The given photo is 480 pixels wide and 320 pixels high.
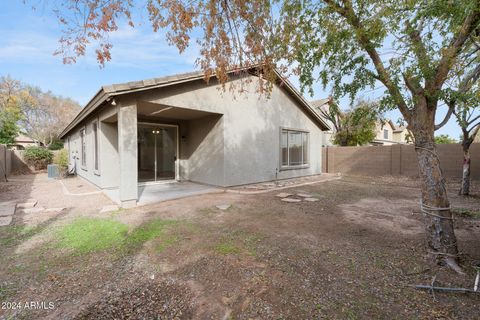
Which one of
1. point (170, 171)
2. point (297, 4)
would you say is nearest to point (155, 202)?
point (170, 171)

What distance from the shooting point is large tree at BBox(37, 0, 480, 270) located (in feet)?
11.1

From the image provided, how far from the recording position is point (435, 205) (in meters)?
3.36

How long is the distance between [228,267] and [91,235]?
113 inches

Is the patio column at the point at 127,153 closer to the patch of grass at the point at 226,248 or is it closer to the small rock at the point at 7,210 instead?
the small rock at the point at 7,210

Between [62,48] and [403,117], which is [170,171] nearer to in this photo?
[62,48]

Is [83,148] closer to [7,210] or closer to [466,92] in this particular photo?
[7,210]

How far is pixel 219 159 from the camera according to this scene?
344 inches

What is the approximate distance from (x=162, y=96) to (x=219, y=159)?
3.09 m

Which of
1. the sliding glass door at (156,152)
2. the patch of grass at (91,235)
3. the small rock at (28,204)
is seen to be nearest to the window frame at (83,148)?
the sliding glass door at (156,152)

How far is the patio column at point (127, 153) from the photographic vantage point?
6074 millimetres

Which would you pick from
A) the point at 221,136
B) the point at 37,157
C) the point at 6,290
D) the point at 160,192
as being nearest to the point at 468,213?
the point at 221,136

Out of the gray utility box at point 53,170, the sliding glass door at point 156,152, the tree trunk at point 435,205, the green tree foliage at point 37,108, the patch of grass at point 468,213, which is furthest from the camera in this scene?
the green tree foliage at point 37,108

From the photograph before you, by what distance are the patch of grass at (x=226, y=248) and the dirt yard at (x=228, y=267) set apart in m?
0.04

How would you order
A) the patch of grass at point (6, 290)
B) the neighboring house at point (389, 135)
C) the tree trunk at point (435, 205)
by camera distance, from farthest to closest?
the neighboring house at point (389, 135), the tree trunk at point (435, 205), the patch of grass at point (6, 290)
